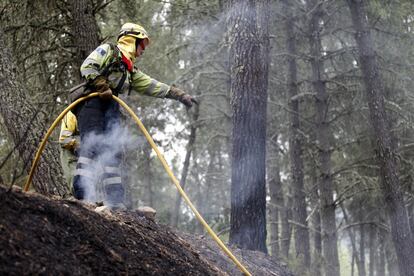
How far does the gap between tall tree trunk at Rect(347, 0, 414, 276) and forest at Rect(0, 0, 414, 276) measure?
0.02 m

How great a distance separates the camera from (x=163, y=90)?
21.6 ft

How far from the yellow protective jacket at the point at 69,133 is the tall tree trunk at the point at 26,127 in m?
0.25

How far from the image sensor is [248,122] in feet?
25.7

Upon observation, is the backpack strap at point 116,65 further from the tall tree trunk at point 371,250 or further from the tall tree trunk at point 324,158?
the tall tree trunk at point 371,250

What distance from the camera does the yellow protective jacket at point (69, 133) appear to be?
649 cm

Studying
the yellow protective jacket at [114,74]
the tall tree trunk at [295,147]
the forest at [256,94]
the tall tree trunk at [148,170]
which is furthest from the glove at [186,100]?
the tall tree trunk at [148,170]

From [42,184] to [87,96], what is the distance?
1300mm

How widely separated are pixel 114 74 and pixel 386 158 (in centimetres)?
772

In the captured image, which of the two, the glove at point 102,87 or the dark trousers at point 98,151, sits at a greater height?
the glove at point 102,87

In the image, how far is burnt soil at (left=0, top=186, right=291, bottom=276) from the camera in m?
3.54

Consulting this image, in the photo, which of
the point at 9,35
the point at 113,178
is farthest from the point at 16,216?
the point at 9,35

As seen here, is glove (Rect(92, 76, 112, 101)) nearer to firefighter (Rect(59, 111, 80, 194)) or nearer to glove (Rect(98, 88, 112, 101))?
glove (Rect(98, 88, 112, 101))

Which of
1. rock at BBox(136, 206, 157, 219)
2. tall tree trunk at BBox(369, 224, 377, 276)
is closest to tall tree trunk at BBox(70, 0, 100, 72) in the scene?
rock at BBox(136, 206, 157, 219)

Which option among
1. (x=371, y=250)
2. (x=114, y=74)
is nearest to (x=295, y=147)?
(x=114, y=74)
